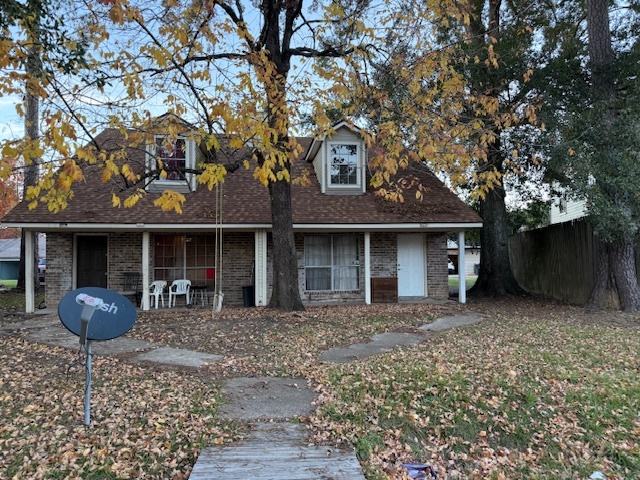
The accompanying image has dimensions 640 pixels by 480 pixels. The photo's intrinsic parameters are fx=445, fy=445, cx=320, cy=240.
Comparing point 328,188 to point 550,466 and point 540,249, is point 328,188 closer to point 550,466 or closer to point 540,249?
Result: point 540,249

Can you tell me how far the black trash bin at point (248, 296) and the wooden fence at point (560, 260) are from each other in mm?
9907

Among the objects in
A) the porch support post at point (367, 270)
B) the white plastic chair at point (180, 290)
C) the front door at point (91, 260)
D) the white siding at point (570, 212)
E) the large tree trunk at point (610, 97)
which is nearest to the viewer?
the large tree trunk at point (610, 97)

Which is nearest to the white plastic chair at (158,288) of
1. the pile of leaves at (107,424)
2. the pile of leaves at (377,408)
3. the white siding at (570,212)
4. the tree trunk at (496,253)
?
the pile of leaves at (377,408)

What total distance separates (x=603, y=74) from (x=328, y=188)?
26.1ft

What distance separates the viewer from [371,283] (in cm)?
1418

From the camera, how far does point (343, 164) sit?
14516 millimetres

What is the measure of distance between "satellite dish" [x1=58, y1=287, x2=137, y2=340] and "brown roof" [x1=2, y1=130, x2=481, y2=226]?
27.0 ft

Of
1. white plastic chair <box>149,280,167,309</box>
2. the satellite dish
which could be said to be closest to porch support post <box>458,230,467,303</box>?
white plastic chair <box>149,280,167,309</box>

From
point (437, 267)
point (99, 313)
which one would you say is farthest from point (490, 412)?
point (437, 267)

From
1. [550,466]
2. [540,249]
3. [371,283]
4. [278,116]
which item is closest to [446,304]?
[371,283]

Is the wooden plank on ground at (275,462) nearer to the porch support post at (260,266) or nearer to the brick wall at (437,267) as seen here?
the porch support post at (260,266)

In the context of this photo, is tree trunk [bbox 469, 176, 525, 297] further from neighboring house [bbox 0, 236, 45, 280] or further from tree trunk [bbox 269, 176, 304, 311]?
neighboring house [bbox 0, 236, 45, 280]

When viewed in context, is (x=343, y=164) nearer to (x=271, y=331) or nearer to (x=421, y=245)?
(x=421, y=245)

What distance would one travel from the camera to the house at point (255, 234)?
12.4m
